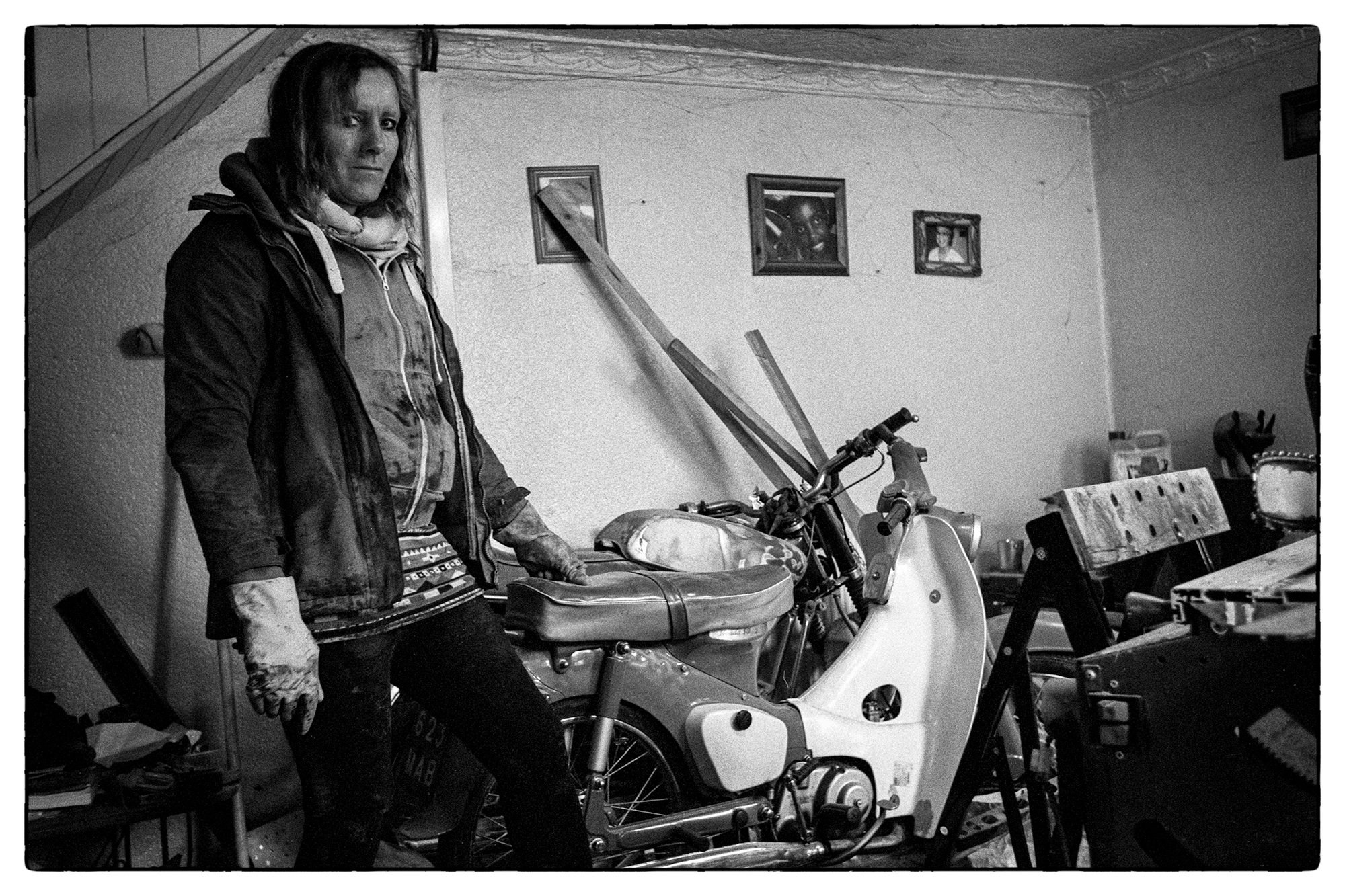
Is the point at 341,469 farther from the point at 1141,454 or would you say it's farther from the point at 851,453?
the point at 1141,454

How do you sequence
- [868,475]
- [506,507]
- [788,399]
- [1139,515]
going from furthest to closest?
[868,475] < [788,399] < [1139,515] < [506,507]

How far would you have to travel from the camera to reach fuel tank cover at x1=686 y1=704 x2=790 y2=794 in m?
1.93

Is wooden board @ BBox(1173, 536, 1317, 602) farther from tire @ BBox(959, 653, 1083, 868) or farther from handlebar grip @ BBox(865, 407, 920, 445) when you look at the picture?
handlebar grip @ BBox(865, 407, 920, 445)

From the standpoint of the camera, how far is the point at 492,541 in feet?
6.31

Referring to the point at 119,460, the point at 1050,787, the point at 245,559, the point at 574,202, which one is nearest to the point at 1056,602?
the point at 1050,787

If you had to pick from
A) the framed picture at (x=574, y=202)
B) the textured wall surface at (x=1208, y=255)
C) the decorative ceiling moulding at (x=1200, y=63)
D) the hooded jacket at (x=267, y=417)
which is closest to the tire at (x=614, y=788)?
the hooded jacket at (x=267, y=417)

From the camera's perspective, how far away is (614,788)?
1.95 metres

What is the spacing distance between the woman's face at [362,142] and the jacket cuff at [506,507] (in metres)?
0.53

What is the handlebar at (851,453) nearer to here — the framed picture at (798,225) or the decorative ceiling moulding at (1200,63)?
the framed picture at (798,225)

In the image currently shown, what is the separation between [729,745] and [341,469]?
0.83m

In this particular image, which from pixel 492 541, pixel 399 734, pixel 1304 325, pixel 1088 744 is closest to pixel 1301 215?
pixel 1304 325

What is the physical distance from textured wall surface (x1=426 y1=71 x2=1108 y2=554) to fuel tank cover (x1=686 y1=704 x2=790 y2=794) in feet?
1.25

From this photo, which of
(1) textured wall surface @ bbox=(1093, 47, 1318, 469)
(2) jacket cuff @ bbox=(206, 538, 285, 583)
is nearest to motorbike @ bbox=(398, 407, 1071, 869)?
(2) jacket cuff @ bbox=(206, 538, 285, 583)

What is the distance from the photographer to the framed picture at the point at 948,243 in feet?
7.02
